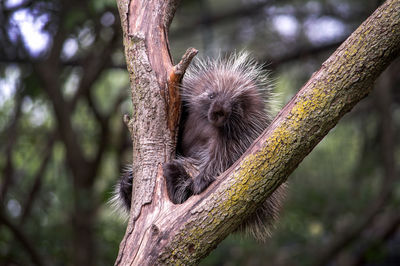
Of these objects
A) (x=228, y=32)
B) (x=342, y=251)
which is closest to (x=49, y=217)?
(x=228, y=32)

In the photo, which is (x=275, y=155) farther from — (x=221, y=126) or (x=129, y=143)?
(x=129, y=143)

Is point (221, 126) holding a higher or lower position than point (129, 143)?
lower

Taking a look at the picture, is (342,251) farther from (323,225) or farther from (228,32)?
(228,32)

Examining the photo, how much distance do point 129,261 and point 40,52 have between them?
306 centimetres

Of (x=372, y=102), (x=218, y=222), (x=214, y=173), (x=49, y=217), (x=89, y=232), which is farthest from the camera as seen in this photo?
(x=372, y=102)

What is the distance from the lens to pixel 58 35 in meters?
4.11

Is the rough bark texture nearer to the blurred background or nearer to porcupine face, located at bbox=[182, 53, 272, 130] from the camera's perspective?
porcupine face, located at bbox=[182, 53, 272, 130]

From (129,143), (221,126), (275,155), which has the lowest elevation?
(275,155)

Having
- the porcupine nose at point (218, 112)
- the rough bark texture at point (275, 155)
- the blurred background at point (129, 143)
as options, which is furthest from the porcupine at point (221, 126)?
the blurred background at point (129, 143)

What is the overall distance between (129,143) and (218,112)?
3367 millimetres

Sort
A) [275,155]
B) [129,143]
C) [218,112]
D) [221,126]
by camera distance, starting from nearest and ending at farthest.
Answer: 1. [275,155]
2. [218,112]
3. [221,126]
4. [129,143]

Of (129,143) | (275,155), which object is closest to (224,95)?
(275,155)

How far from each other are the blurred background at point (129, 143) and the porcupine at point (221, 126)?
176 cm

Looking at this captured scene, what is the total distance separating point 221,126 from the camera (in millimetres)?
2447
